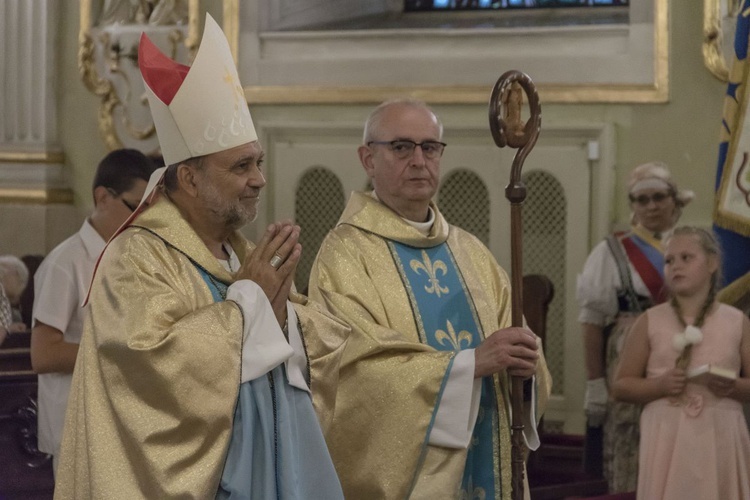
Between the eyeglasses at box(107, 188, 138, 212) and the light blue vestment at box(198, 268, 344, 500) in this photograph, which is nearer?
the light blue vestment at box(198, 268, 344, 500)

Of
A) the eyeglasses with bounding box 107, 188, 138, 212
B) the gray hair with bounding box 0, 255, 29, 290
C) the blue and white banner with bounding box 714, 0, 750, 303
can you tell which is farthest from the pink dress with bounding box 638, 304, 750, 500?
the gray hair with bounding box 0, 255, 29, 290

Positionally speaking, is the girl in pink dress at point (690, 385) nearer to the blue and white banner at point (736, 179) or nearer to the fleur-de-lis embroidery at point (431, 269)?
the blue and white banner at point (736, 179)

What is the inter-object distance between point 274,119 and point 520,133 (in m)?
4.60

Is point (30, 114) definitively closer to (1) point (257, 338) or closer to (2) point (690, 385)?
(2) point (690, 385)

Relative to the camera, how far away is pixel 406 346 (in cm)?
Answer: 392

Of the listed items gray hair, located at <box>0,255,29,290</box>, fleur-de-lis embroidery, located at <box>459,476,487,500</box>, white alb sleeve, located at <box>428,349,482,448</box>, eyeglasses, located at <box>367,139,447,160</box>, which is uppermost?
eyeglasses, located at <box>367,139,447,160</box>

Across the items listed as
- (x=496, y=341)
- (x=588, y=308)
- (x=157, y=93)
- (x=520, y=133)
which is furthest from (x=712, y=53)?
(x=157, y=93)

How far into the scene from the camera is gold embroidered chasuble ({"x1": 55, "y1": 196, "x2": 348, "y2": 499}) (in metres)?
2.98

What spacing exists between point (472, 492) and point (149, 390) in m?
1.41

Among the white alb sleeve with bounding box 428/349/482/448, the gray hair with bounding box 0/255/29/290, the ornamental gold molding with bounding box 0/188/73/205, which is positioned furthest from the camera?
the ornamental gold molding with bounding box 0/188/73/205

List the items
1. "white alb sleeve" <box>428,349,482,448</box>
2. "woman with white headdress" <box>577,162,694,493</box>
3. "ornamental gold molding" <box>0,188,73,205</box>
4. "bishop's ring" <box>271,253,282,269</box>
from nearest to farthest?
"bishop's ring" <box>271,253,282,269</box> → "white alb sleeve" <box>428,349,482,448</box> → "woman with white headdress" <box>577,162,694,493</box> → "ornamental gold molding" <box>0,188,73,205</box>

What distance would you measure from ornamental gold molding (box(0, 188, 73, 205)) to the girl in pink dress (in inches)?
204

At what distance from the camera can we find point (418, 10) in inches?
341

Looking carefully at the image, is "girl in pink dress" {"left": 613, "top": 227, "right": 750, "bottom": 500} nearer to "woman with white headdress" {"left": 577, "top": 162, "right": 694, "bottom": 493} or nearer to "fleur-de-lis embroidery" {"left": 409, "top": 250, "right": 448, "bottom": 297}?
"fleur-de-lis embroidery" {"left": 409, "top": 250, "right": 448, "bottom": 297}
